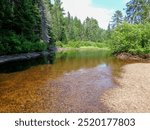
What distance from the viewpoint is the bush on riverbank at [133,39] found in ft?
121

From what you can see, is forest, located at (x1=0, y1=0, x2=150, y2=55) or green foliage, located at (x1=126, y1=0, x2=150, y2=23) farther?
green foliage, located at (x1=126, y1=0, x2=150, y2=23)

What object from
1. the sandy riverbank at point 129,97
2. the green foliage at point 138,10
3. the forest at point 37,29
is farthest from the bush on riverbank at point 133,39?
the sandy riverbank at point 129,97

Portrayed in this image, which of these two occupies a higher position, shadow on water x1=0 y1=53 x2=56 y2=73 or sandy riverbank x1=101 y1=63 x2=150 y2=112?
sandy riverbank x1=101 y1=63 x2=150 y2=112

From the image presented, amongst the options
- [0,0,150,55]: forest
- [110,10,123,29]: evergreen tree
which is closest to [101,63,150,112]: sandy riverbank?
[0,0,150,55]: forest

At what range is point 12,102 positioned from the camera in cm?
1128

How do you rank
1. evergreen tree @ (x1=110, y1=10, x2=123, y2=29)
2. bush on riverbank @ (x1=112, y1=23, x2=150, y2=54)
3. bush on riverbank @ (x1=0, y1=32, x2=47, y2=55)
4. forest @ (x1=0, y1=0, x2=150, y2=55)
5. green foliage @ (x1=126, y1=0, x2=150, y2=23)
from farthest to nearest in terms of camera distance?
evergreen tree @ (x1=110, y1=10, x2=123, y2=29)
green foliage @ (x1=126, y1=0, x2=150, y2=23)
bush on riverbank @ (x1=112, y1=23, x2=150, y2=54)
forest @ (x1=0, y1=0, x2=150, y2=55)
bush on riverbank @ (x1=0, y1=32, x2=47, y2=55)

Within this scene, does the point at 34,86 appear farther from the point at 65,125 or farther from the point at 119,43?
the point at 119,43

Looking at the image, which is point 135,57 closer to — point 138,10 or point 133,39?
point 133,39

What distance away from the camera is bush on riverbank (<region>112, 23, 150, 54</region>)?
36.8 m

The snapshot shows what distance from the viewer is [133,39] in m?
38.3

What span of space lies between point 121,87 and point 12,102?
265 inches

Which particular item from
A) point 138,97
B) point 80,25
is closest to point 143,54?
point 138,97

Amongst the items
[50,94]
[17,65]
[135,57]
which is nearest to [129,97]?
[50,94]

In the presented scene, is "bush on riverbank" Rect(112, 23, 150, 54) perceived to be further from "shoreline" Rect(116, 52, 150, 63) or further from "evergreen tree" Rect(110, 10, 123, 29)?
"evergreen tree" Rect(110, 10, 123, 29)
